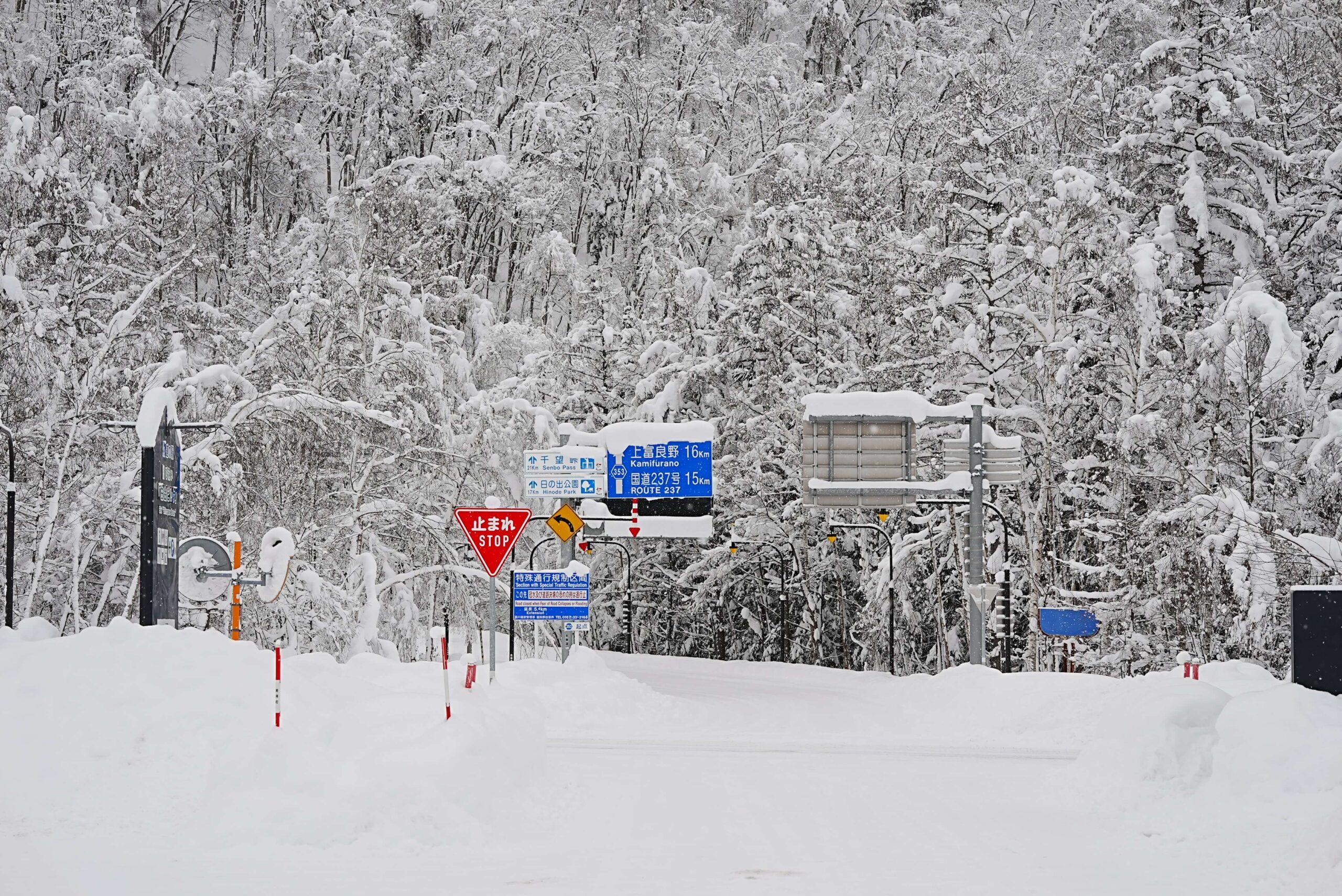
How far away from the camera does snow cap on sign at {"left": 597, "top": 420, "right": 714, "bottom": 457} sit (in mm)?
33906

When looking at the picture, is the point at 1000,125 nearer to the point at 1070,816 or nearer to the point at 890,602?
the point at 890,602

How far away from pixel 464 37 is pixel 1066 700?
1853 inches

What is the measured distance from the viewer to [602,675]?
81.1 ft

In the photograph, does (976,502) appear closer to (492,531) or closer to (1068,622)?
(1068,622)

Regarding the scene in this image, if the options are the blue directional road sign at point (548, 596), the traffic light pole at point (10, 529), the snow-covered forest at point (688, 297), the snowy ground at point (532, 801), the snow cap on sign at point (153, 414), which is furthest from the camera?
the snow-covered forest at point (688, 297)

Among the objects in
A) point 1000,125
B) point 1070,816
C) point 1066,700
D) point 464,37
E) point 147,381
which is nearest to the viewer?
point 1070,816

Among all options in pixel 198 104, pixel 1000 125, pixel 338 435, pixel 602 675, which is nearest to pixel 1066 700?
pixel 602 675

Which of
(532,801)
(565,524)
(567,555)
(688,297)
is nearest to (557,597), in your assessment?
(565,524)

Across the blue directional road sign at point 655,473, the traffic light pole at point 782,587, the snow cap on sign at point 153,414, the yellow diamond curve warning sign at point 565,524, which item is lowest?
the traffic light pole at point 782,587

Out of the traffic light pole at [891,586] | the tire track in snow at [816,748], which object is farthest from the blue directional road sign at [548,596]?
the traffic light pole at [891,586]

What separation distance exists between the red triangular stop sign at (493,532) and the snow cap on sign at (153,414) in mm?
4289

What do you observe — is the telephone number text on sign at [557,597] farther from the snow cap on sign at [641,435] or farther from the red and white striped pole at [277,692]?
the red and white striped pole at [277,692]

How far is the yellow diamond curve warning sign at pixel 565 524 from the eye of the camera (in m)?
26.9

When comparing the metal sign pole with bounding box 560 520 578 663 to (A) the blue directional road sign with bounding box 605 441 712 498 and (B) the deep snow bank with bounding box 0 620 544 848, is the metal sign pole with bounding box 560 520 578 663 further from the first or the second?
(B) the deep snow bank with bounding box 0 620 544 848
